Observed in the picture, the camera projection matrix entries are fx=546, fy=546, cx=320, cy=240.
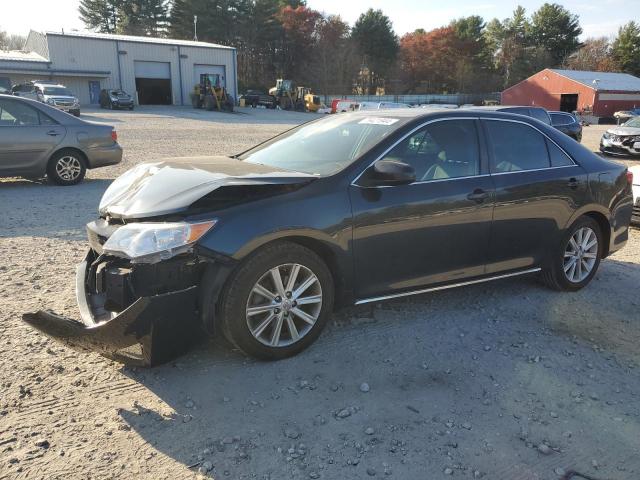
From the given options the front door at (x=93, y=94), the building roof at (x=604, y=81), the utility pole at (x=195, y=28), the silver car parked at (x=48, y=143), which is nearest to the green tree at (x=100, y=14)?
the utility pole at (x=195, y=28)

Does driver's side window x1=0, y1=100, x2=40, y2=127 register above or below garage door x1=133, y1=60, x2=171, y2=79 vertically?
below

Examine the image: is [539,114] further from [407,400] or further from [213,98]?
[213,98]

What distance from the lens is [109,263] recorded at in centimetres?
325

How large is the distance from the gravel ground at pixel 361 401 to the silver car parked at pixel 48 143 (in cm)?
508

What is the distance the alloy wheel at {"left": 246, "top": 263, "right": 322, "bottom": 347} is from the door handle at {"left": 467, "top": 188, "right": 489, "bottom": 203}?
4.83ft

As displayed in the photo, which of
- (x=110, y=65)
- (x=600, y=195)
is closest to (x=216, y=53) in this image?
(x=110, y=65)

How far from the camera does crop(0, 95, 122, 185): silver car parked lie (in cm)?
891

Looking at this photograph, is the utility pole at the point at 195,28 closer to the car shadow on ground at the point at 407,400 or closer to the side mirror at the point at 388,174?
the side mirror at the point at 388,174

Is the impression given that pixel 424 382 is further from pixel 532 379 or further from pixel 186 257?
pixel 186 257

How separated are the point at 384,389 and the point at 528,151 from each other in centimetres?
259

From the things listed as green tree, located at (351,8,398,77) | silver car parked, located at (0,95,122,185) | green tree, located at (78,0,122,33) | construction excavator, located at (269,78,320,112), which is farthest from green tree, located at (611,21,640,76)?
silver car parked, located at (0,95,122,185)

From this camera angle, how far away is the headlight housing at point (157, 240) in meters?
3.11

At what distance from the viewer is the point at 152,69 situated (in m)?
49.2

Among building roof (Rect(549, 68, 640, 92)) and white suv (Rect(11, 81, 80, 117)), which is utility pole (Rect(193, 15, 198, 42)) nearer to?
white suv (Rect(11, 81, 80, 117))
